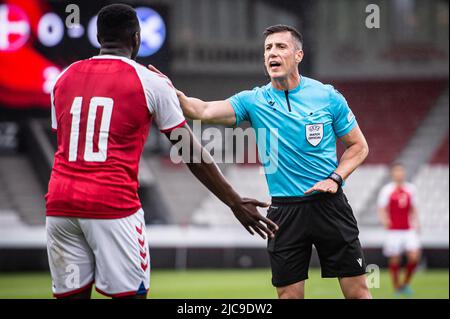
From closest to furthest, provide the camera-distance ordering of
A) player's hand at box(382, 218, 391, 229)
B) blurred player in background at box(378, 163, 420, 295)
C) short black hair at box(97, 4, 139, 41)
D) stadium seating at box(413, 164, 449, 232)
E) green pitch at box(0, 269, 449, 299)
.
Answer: short black hair at box(97, 4, 139, 41), green pitch at box(0, 269, 449, 299), player's hand at box(382, 218, 391, 229), blurred player in background at box(378, 163, 420, 295), stadium seating at box(413, 164, 449, 232)

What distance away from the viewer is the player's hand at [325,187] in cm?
479

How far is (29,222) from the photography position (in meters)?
17.1

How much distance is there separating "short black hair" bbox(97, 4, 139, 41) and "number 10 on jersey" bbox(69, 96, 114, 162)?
0.36 meters

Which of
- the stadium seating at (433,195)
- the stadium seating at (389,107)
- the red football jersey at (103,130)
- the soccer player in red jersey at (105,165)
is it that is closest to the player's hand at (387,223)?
the stadium seating at (433,195)

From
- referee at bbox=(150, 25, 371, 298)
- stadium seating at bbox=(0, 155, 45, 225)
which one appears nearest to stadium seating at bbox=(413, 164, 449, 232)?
stadium seating at bbox=(0, 155, 45, 225)

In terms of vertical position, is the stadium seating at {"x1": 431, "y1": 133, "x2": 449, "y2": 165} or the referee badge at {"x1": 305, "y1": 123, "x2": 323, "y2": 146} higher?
the referee badge at {"x1": 305, "y1": 123, "x2": 323, "y2": 146}

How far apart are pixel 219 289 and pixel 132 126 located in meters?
8.80

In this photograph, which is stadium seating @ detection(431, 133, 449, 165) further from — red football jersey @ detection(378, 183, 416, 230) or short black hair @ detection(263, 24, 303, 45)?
short black hair @ detection(263, 24, 303, 45)

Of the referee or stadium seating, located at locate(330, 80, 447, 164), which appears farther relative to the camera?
stadium seating, located at locate(330, 80, 447, 164)

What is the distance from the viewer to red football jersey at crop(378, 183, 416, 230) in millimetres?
12969

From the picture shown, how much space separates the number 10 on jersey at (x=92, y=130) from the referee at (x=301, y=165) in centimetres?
126

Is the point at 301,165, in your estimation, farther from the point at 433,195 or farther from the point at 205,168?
the point at 433,195
